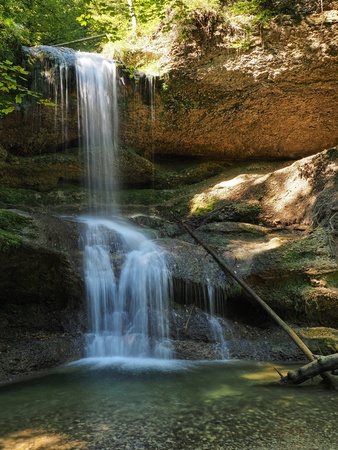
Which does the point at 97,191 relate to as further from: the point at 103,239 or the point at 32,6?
the point at 32,6

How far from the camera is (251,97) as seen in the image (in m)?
11.1

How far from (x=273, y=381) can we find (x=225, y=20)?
953 cm

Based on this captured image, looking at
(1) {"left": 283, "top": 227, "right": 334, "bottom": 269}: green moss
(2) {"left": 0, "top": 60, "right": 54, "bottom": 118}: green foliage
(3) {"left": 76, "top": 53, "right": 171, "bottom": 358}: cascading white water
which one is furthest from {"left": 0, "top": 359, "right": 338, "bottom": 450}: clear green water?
(2) {"left": 0, "top": 60, "right": 54, "bottom": 118}: green foliage

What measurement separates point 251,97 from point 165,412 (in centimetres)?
959

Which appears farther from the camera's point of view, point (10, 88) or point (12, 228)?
point (10, 88)

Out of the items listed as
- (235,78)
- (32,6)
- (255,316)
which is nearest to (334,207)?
(255,316)

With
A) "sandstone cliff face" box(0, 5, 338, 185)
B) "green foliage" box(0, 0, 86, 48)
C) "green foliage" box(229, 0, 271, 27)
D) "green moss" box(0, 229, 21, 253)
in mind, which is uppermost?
"green foliage" box(0, 0, 86, 48)

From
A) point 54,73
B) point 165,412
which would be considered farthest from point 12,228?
point 54,73

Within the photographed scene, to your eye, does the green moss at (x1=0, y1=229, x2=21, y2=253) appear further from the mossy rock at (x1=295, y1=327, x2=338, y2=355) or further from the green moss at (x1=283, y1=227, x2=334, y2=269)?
the mossy rock at (x1=295, y1=327, x2=338, y2=355)

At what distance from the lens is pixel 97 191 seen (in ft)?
36.8

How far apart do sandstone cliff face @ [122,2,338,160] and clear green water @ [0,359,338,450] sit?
319 inches

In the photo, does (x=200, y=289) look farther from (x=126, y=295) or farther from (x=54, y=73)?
(x=54, y=73)

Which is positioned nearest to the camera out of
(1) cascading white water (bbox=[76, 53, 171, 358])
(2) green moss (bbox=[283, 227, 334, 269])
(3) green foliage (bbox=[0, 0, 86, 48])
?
(1) cascading white water (bbox=[76, 53, 171, 358])

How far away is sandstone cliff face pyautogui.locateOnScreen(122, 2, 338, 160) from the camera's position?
10258mm
